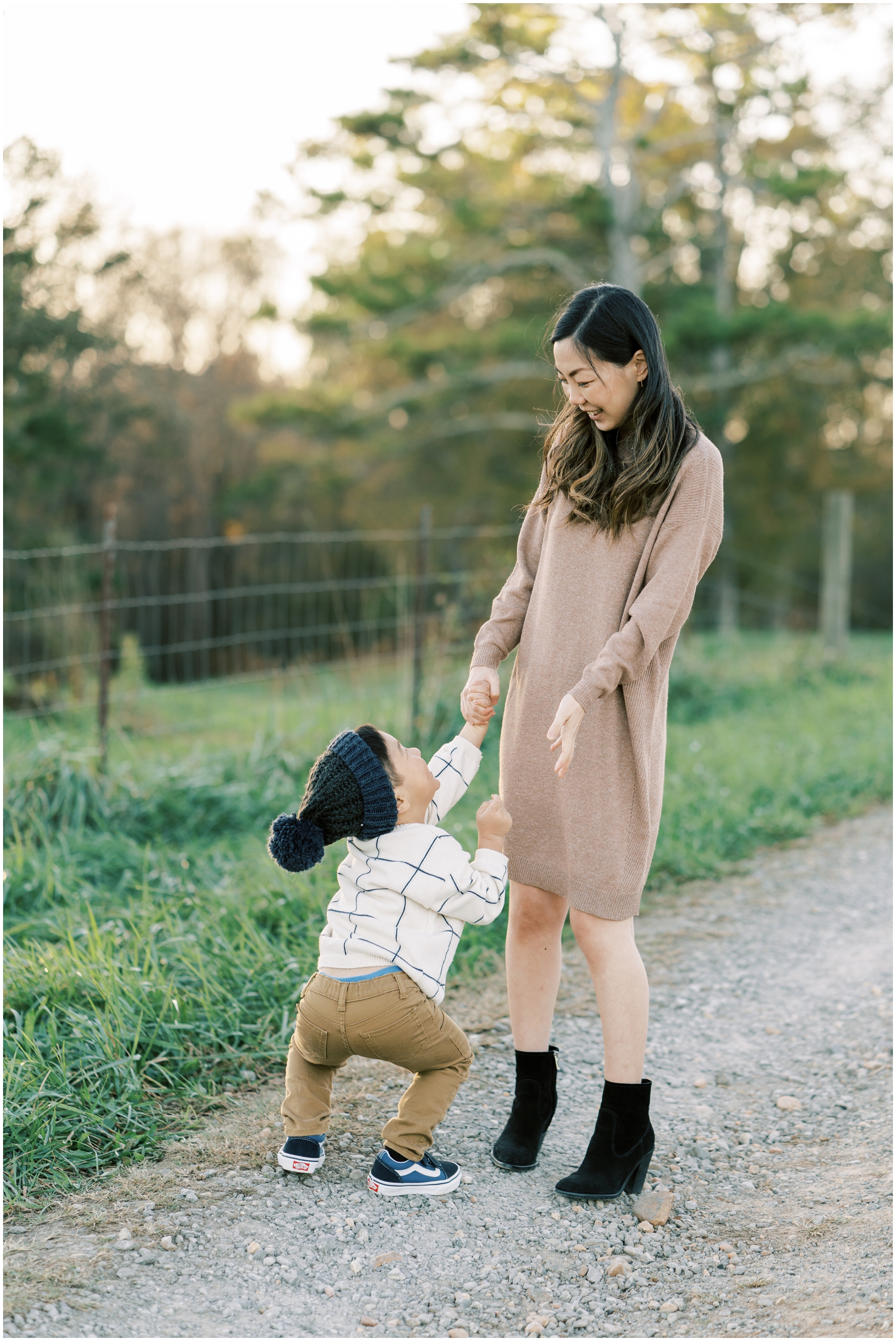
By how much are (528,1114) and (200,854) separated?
81.8 inches

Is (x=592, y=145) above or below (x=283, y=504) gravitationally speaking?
above

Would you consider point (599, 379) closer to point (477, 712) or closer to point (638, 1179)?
point (477, 712)

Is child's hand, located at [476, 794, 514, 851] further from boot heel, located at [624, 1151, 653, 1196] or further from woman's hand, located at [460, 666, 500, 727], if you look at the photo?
boot heel, located at [624, 1151, 653, 1196]

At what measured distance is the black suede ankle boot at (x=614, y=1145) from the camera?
219cm

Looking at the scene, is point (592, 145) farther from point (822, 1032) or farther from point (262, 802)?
point (822, 1032)

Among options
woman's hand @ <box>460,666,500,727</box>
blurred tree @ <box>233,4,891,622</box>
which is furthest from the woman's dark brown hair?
blurred tree @ <box>233,4,891,622</box>

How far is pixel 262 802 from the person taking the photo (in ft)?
15.3

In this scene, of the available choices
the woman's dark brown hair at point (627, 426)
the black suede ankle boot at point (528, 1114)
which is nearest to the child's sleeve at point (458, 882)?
the black suede ankle boot at point (528, 1114)

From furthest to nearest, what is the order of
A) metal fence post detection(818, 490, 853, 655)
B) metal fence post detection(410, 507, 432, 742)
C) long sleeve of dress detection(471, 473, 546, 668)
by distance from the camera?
metal fence post detection(818, 490, 853, 655) < metal fence post detection(410, 507, 432, 742) < long sleeve of dress detection(471, 473, 546, 668)

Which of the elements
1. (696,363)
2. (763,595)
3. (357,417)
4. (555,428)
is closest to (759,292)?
(696,363)

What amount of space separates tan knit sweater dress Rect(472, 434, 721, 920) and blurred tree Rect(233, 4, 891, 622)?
716 centimetres

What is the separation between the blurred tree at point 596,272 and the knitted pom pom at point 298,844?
24.1 feet

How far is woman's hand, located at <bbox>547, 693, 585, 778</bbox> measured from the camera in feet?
6.60

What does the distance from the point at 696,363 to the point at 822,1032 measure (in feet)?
47.6
